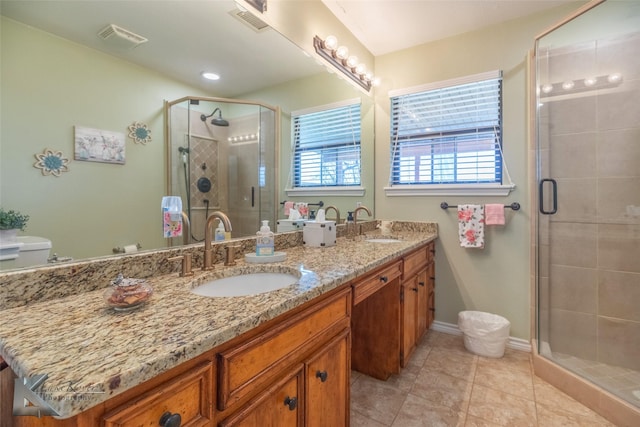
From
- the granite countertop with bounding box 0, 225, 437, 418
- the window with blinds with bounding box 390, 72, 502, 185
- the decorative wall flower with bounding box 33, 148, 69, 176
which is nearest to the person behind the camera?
the granite countertop with bounding box 0, 225, 437, 418

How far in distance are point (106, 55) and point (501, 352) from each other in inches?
107

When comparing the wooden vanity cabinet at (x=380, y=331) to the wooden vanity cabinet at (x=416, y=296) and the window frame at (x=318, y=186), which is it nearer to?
the wooden vanity cabinet at (x=416, y=296)

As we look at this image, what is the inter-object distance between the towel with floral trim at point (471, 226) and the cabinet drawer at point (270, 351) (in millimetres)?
1608

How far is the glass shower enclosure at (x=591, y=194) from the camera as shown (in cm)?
180

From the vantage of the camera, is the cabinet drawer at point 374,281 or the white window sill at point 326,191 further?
the white window sill at point 326,191

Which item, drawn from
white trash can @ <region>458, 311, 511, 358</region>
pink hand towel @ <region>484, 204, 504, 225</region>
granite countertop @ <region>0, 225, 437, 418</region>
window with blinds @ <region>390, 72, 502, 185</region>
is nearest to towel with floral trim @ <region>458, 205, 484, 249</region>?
pink hand towel @ <region>484, 204, 504, 225</region>

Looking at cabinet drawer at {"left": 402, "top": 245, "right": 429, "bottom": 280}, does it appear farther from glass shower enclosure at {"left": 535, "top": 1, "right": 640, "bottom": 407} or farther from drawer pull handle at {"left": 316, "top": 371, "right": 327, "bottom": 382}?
drawer pull handle at {"left": 316, "top": 371, "right": 327, "bottom": 382}

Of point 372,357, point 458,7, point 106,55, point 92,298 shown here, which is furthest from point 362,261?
point 458,7

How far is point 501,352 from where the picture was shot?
2.08 meters

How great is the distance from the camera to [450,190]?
242 centimetres

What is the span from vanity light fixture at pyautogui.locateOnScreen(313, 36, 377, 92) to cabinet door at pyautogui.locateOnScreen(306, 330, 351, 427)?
187cm

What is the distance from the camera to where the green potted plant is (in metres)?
0.75

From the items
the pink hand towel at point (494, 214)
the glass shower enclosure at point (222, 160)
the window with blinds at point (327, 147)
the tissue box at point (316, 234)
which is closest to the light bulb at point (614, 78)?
the pink hand towel at point (494, 214)

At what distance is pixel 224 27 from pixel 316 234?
1.16 m
